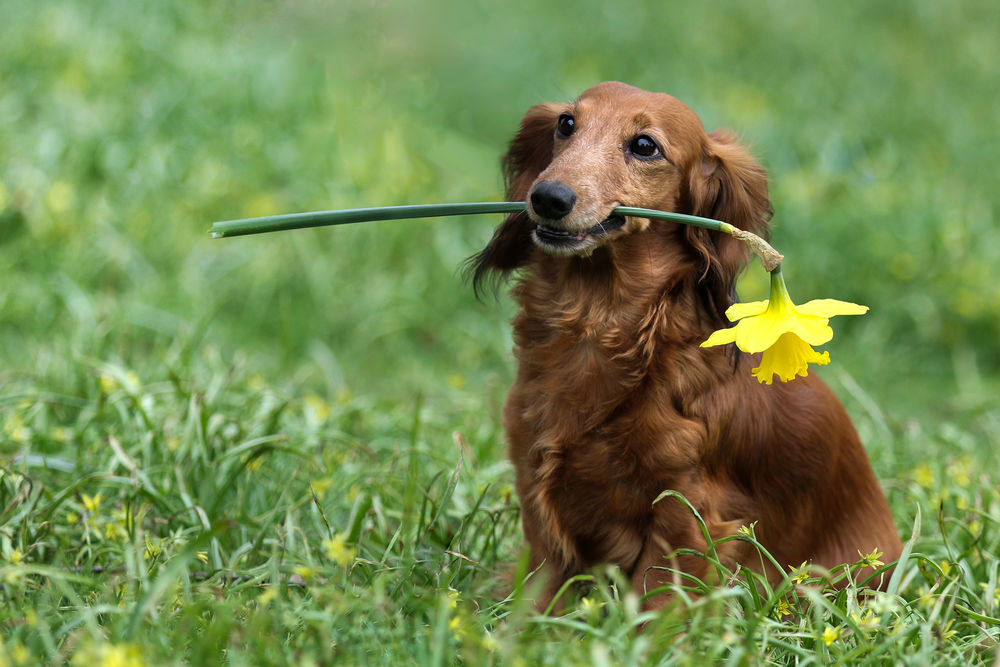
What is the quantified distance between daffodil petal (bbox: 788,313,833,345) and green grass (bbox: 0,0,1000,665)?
521 mm

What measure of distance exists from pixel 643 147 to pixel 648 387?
0.59 metres

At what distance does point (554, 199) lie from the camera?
95.4 inches

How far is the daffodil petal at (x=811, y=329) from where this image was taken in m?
2.02

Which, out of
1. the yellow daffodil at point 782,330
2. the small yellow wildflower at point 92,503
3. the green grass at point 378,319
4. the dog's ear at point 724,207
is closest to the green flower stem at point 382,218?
the yellow daffodil at point 782,330

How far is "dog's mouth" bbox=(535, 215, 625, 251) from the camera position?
2490 mm

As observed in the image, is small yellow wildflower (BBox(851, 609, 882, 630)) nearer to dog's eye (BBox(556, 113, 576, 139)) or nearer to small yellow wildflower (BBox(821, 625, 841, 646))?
small yellow wildflower (BBox(821, 625, 841, 646))

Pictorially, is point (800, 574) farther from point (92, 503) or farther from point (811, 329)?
point (92, 503)

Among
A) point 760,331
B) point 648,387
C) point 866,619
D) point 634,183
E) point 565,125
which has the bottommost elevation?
point 866,619

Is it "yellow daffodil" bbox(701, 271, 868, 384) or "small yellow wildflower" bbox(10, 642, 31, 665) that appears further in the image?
"yellow daffodil" bbox(701, 271, 868, 384)

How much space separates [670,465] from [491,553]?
77 cm

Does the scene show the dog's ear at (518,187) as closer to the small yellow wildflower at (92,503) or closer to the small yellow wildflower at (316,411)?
the small yellow wildflower at (316,411)

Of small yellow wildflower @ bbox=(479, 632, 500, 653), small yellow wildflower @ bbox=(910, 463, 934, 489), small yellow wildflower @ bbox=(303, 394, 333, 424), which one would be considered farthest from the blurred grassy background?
small yellow wildflower @ bbox=(479, 632, 500, 653)

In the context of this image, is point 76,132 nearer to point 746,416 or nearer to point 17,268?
point 17,268

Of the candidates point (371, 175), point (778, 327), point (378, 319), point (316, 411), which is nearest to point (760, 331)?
point (778, 327)
